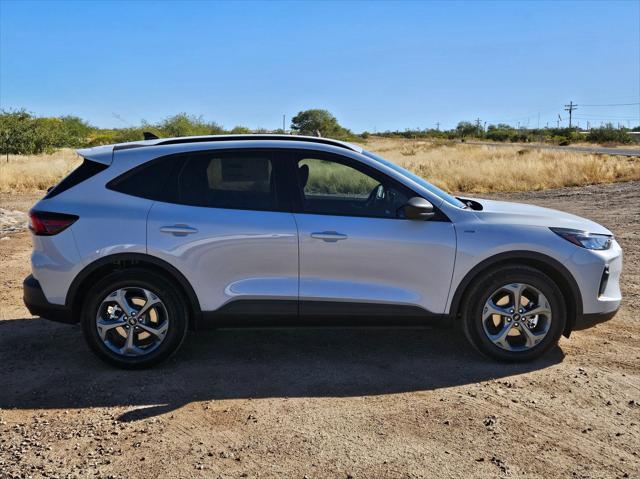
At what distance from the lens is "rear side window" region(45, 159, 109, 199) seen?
480cm

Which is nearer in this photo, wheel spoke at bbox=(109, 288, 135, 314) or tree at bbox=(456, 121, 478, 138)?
wheel spoke at bbox=(109, 288, 135, 314)

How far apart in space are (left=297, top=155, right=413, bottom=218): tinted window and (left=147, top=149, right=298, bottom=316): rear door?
0.73 feet

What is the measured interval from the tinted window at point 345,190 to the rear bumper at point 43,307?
201 cm

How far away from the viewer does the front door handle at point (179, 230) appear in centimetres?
465

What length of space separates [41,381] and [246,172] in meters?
2.20

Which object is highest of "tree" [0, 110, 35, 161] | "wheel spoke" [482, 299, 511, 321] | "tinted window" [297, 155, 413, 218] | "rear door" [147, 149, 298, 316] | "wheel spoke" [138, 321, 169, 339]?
"tree" [0, 110, 35, 161]

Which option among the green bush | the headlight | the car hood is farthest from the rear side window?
the green bush

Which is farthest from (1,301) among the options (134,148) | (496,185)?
(496,185)

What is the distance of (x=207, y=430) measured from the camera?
3.80m

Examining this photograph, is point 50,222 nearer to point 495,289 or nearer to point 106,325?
point 106,325

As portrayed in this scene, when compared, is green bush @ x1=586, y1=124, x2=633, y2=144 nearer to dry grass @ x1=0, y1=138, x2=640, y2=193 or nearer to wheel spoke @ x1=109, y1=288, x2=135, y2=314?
dry grass @ x1=0, y1=138, x2=640, y2=193

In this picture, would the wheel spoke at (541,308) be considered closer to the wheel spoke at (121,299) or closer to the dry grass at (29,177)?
the wheel spoke at (121,299)

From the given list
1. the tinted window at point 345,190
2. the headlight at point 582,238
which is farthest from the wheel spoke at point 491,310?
the tinted window at point 345,190

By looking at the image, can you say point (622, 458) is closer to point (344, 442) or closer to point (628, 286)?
point (344, 442)
